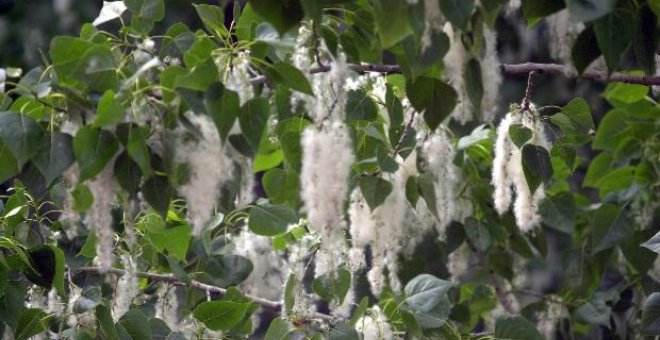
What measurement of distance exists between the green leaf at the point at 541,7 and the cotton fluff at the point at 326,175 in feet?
0.60

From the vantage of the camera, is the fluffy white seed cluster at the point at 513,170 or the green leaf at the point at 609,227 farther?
the green leaf at the point at 609,227

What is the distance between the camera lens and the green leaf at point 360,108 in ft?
3.32

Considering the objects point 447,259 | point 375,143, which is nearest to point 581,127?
point 375,143

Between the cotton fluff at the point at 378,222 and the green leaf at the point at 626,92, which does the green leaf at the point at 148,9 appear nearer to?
the cotton fluff at the point at 378,222

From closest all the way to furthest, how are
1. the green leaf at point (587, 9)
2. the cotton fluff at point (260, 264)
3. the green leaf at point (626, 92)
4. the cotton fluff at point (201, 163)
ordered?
1. the green leaf at point (587, 9)
2. the cotton fluff at point (201, 163)
3. the cotton fluff at point (260, 264)
4. the green leaf at point (626, 92)

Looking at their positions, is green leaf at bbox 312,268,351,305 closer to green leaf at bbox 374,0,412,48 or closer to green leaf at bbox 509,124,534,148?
green leaf at bbox 509,124,534,148

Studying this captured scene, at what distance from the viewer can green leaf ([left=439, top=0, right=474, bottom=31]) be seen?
67cm

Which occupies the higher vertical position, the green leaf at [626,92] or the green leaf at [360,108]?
the green leaf at [360,108]

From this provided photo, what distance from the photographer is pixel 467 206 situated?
1452 mm

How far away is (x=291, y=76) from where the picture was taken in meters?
0.79

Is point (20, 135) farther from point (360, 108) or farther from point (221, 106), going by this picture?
point (360, 108)

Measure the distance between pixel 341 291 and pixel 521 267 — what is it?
63cm

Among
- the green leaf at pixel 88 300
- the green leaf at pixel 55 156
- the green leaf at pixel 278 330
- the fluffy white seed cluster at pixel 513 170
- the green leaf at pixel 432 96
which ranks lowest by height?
the green leaf at pixel 278 330

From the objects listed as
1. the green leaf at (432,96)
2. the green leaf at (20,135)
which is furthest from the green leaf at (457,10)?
the green leaf at (20,135)
